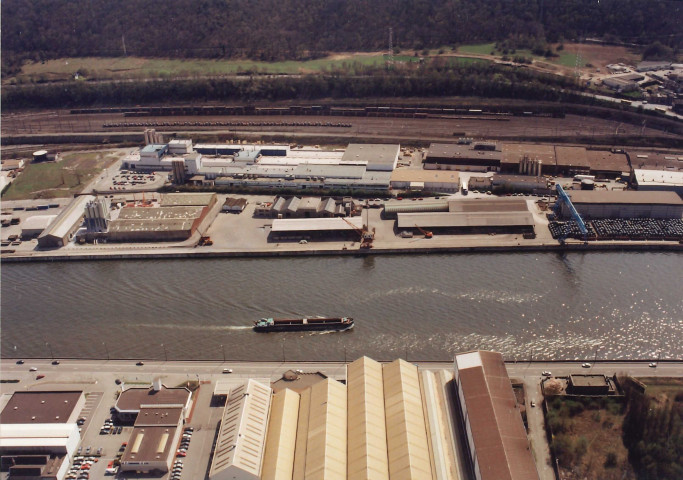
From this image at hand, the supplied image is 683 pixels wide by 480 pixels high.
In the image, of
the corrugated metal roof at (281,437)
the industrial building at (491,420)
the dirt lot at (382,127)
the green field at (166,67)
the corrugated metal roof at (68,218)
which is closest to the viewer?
the industrial building at (491,420)

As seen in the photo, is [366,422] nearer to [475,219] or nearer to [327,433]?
[327,433]

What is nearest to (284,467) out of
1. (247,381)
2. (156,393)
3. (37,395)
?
(247,381)

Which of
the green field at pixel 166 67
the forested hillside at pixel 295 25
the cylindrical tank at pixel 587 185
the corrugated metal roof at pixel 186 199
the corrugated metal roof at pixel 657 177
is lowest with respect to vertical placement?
the corrugated metal roof at pixel 186 199

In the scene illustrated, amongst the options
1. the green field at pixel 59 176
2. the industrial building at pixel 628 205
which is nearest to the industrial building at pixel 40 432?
the green field at pixel 59 176

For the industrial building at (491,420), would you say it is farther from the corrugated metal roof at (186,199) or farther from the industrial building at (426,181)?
the corrugated metal roof at (186,199)

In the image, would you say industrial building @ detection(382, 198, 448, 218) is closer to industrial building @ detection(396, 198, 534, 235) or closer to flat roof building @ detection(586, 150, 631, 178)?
industrial building @ detection(396, 198, 534, 235)

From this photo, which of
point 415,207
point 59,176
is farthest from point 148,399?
point 59,176

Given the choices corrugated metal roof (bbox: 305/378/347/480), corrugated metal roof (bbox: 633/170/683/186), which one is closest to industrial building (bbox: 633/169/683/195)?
corrugated metal roof (bbox: 633/170/683/186)
